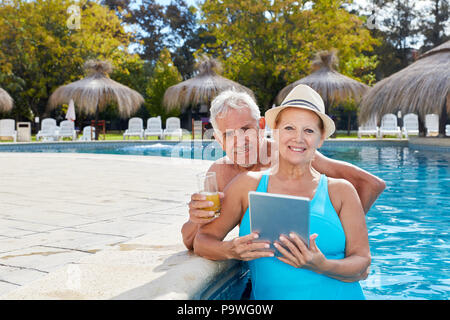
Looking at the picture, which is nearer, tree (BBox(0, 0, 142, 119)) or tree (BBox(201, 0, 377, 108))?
tree (BBox(201, 0, 377, 108))

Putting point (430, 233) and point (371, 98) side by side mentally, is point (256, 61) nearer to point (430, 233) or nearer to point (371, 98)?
point (371, 98)

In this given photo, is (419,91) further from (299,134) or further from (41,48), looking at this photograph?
(41,48)

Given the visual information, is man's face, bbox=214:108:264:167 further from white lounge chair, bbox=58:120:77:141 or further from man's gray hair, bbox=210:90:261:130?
white lounge chair, bbox=58:120:77:141

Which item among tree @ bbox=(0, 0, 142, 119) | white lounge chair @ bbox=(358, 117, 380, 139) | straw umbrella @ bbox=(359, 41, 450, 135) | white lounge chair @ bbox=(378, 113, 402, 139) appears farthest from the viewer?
tree @ bbox=(0, 0, 142, 119)

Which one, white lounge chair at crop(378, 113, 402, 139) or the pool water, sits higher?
white lounge chair at crop(378, 113, 402, 139)

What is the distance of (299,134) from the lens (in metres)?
1.96

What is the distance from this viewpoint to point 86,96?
20766 mm

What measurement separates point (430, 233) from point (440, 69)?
12.5 metres

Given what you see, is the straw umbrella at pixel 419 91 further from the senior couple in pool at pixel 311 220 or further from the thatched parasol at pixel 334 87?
the senior couple in pool at pixel 311 220

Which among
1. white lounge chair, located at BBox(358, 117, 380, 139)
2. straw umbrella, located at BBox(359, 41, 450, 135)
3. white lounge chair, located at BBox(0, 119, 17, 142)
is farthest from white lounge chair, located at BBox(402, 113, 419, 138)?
white lounge chair, located at BBox(0, 119, 17, 142)

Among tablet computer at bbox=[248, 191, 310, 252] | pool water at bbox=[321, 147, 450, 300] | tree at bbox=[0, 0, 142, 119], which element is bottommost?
pool water at bbox=[321, 147, 450, 300]

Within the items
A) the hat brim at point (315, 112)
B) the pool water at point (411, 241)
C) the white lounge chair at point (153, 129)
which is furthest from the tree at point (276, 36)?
the hat brim at point (315, 112)

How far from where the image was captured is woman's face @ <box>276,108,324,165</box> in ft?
6.43

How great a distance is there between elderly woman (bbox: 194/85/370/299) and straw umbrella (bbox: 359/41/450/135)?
14166 mm
